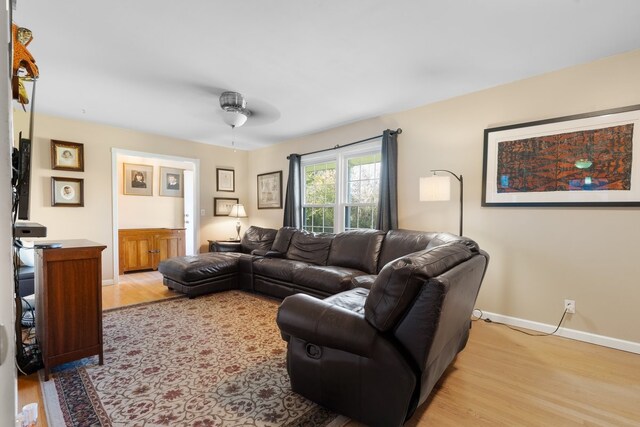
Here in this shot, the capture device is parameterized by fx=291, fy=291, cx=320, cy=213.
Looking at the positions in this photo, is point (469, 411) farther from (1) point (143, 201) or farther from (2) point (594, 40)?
(1) point (143, 201)

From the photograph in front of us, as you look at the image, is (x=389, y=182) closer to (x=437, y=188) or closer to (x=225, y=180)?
(x=437, y=188)

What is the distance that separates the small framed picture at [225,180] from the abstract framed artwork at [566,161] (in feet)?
14.8

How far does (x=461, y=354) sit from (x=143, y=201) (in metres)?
5.99

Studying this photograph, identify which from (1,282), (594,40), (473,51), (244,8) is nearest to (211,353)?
(1,282)

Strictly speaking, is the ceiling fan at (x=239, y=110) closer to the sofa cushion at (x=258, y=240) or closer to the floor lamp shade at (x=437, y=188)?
the sofa cushion at (x=258, y=240)

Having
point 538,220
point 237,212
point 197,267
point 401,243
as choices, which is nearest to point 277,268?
point 197,267

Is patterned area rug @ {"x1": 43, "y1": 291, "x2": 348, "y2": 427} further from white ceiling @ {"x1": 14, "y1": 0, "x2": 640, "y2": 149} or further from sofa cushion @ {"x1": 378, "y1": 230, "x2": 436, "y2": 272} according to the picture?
white ceiling @ {"x1": 14, "y1": 0, "x2": 640, "y2": 149}

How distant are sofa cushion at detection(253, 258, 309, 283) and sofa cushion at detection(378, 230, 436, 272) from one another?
95 centimetres

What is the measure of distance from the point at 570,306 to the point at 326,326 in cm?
254

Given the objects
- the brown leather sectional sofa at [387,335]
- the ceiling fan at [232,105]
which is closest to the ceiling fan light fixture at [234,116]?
the ceiling fan at [232,105]

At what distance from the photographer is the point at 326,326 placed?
1.48 m

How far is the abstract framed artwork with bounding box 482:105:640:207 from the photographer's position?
239 centimetres

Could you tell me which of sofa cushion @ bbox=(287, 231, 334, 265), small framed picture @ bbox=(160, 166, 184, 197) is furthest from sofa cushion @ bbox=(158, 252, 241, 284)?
small framed picture @ bbox=(160, 166, 184, 197)

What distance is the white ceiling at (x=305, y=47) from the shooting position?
1.90m
